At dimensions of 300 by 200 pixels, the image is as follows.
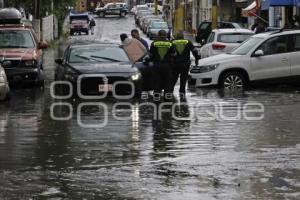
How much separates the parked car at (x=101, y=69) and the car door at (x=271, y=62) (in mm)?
3073

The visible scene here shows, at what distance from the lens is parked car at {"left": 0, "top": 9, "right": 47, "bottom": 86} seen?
70.4 ft

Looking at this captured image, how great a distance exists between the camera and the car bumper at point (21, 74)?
2145 centimetres

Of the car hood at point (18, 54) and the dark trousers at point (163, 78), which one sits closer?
the dark trousers at point (163, 78)

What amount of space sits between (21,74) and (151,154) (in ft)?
37.4

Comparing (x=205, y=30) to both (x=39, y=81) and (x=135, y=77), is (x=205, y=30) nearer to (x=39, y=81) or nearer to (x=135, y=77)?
(x=39, y=81)

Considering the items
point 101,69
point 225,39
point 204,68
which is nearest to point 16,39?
point 101,69

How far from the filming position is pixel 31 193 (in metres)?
8.32

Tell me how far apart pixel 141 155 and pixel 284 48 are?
11.0 m

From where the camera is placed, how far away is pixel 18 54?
21625 mm

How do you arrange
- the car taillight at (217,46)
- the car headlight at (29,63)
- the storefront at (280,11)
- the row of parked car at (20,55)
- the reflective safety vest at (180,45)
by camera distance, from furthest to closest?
the storefront at (280,11) → the car taillight at (217,46) → the car headlight at (29,63) → the row of parked car at (20,55) → the reflective safety vest at (180,45)

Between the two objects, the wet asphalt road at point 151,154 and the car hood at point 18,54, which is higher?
the car hood at point 18,54

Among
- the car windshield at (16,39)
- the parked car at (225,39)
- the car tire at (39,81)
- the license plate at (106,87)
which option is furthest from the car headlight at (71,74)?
the parked car at (225,39)

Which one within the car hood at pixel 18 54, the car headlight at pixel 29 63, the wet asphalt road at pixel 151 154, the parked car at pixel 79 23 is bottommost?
the parked car at pixel 79 23

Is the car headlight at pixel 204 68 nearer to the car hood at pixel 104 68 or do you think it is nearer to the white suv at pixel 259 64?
the white suv at pixel 259 64
